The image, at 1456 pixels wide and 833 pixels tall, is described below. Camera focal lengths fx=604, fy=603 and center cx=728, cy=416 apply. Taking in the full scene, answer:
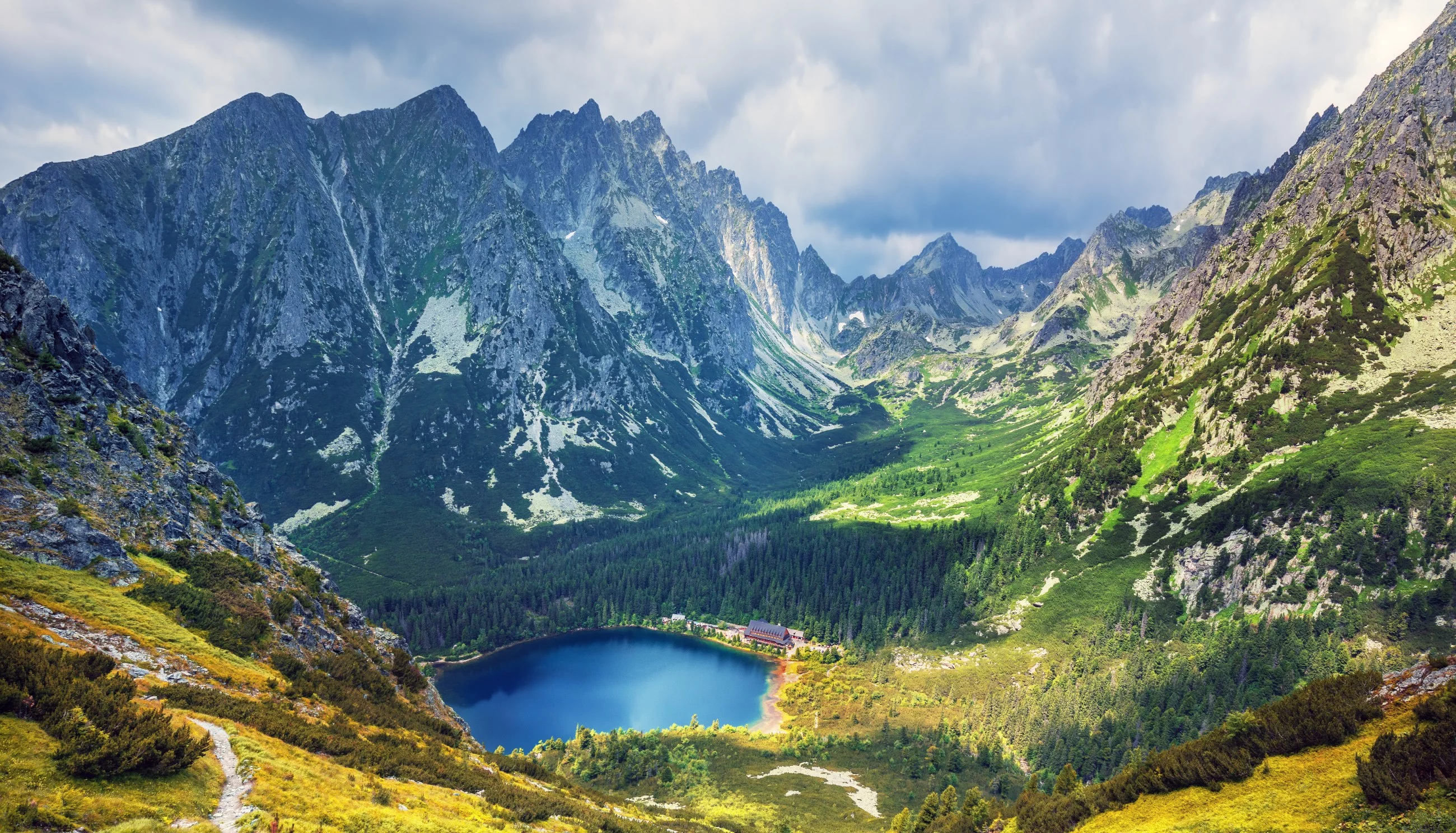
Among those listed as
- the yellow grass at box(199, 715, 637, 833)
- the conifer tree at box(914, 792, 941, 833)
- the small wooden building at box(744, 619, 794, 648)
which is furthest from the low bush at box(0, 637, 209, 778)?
the small wooden building at box(744, 619, 794, 648)

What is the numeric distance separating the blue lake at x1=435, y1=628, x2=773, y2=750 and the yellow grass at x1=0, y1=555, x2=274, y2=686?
83.6 metres

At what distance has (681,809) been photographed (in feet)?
231

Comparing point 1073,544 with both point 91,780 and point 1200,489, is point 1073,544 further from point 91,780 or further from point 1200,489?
point 91,780

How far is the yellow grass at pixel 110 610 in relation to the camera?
30.2 meters

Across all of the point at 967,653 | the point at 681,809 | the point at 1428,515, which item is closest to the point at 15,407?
the point at 681,809

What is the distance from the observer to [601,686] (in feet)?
445

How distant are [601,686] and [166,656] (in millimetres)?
114851

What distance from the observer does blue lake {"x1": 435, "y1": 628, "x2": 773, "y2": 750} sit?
118 metres

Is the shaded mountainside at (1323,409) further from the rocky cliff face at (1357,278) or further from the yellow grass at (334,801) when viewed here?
the yellow grass at (334,801)

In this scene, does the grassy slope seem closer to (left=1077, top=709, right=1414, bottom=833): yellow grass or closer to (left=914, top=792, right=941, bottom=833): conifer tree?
(left=1077, top=709, right=1414, bottom=833): yellow grass

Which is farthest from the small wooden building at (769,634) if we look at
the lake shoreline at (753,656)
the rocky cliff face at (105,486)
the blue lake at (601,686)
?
the rocky cliff face at (105,486)

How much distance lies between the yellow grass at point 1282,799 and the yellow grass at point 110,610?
45.5 meters

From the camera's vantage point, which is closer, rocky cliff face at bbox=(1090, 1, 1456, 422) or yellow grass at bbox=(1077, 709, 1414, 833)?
yellow grass at bbox=(1077, 709, 1414, 833)

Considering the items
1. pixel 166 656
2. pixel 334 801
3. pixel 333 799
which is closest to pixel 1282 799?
pixel 334 801
